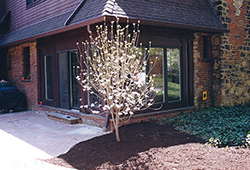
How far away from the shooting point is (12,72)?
13.0 metres

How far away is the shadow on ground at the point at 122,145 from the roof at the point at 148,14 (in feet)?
9.29

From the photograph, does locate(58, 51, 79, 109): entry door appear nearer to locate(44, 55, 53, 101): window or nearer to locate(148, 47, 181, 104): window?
locate(44, 55, 53, 101): window

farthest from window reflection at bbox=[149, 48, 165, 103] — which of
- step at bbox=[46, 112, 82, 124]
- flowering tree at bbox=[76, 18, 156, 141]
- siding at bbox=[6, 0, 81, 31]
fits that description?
siding at bbox=[6, 0, 81, 31]

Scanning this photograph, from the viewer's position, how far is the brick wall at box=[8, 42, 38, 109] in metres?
11.0

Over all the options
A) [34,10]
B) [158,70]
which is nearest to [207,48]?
[158,70]

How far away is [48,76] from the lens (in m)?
10.3

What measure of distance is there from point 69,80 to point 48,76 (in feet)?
5.68

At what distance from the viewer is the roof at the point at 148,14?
6754 millimetres

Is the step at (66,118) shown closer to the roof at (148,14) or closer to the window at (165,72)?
the window at (165,72)

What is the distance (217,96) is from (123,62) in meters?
5.11

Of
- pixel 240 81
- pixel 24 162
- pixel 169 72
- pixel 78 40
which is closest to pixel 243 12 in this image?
pixel 240 81

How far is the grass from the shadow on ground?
33cm

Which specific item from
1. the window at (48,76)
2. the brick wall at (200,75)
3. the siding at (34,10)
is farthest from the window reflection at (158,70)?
the window at (48,76)

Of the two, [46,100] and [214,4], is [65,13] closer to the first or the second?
[46,100]
